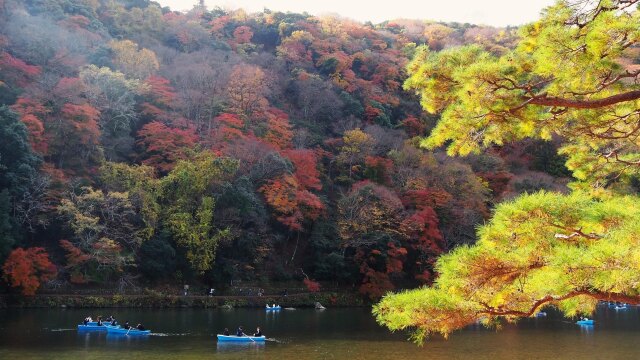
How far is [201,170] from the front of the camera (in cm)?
2542

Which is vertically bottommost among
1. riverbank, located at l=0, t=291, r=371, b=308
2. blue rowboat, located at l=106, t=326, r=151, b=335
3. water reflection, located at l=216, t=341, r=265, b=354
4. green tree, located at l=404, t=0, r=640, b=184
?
water reflection, located at l=216, t=341, r=265, b=354

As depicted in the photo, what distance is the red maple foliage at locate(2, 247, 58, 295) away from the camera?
771 inches

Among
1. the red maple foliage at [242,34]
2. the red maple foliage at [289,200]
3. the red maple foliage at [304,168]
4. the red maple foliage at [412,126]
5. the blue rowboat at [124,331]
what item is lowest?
the blue rowboat at [124,331]

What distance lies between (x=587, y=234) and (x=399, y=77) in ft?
144

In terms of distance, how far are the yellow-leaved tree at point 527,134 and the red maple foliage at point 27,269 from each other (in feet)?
62.9

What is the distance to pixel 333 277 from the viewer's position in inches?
1139

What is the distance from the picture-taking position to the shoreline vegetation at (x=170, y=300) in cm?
2116

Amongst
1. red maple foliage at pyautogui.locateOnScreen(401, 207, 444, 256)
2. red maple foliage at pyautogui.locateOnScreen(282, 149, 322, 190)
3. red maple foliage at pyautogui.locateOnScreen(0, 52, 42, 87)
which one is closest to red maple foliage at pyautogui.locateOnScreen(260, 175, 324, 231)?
red maple foliage at pyautogui.locateOnScreen(282, 149, 322, 190)

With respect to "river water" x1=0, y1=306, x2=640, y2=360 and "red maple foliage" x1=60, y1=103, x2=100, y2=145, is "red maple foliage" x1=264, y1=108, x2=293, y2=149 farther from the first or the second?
"river water" x1=0, y1=306, x2=640, y2=360

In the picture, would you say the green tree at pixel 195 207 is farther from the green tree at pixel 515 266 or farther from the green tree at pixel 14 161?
the green tree at pixel 515 266

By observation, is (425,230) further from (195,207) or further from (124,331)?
(124,331)

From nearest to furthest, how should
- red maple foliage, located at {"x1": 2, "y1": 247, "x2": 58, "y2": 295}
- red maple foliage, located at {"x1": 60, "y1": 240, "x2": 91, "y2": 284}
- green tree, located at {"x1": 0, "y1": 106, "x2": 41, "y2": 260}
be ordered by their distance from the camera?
red maple foliage, located at {"x1": 2, "y1": 247, "x2": 58, "y2": 295}
green tree, located at {"x1": 0, "y1": 106, "x2": 41, "y2": 260}
red maple foliage, located at {"x1": 60, "y1": 240, "x2": 91, "y2": 284}

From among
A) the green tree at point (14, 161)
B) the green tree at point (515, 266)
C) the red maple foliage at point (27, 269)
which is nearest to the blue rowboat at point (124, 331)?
the red maple foliage at point (27, 269)

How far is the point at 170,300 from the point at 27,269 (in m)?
6.33
